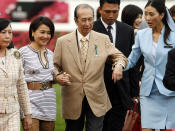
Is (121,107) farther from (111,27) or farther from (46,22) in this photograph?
(46,22)

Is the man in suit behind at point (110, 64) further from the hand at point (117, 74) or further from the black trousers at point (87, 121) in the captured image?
the hand at point (117, 74)

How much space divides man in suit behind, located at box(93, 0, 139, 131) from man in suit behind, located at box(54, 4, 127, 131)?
2.39ft

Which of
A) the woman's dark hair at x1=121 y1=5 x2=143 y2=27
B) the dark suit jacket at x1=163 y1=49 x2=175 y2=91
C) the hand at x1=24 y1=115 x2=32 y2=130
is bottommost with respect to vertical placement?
the hand at x1=24 y1=115 x2=32 y2=130

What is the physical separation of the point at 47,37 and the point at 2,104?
144 cm

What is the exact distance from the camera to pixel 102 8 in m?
8.58

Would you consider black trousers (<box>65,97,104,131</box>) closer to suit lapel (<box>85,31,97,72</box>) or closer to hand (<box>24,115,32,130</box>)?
suit lapel (<box>85,31,97,72</box>)

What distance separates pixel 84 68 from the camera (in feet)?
25.0

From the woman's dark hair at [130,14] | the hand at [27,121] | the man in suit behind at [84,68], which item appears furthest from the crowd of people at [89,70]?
the woman's dark hair at [130,14]

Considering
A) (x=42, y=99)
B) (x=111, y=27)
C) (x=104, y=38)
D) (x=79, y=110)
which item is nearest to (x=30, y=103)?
(x=42, y=99)

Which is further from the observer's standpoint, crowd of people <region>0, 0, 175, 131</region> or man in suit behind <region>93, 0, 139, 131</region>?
man in suit behind <region>93, 0, 139, 131</region>

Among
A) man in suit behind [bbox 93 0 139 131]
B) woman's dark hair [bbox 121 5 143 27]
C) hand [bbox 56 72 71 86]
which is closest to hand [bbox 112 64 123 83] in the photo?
hand [bbox 56 72 71 86]

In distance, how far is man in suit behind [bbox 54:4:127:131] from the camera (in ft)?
25.0

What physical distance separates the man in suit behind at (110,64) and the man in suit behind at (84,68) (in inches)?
28.7

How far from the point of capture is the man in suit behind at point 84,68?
25.0ft
